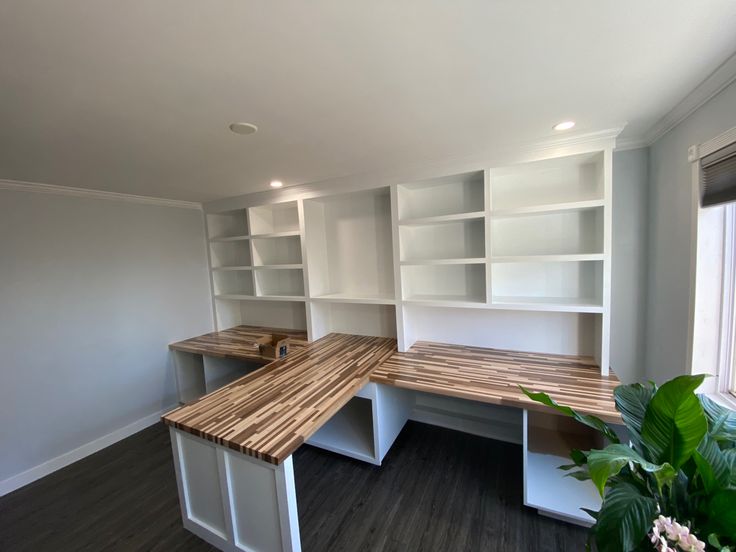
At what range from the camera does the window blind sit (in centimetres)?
126

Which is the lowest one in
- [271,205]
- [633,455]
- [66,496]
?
[66,496]

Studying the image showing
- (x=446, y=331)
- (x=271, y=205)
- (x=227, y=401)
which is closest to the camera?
(x=227, y=401)

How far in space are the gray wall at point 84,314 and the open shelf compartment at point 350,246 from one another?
62.5 inches

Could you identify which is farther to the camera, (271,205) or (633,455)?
(271,205)

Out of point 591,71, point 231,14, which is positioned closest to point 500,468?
point 591,71

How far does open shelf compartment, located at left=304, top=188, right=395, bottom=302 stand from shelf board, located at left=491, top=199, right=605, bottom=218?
41.2 inches

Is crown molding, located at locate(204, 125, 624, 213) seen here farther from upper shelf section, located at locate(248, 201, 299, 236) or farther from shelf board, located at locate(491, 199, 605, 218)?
shelf board, located at locate(491, 199, 605, 218)

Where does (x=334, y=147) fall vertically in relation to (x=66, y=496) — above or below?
above

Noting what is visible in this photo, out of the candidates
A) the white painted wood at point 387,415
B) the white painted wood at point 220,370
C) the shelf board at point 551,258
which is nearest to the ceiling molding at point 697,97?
the shelf board at point 551,258

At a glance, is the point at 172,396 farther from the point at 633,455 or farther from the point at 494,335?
the point at 633,455

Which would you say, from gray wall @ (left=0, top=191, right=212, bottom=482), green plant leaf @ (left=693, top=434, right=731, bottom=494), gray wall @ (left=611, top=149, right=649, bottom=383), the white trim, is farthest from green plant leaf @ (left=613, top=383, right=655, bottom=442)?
gray wall @ (left=0, top=191, right=212, bottom=482)

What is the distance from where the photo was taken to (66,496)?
215 cm

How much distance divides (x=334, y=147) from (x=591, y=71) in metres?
1.32

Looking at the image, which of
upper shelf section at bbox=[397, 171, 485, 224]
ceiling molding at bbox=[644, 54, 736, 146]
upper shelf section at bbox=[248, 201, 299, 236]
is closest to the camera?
ceiling molding at bbox=[644, 54, 736, 146]
